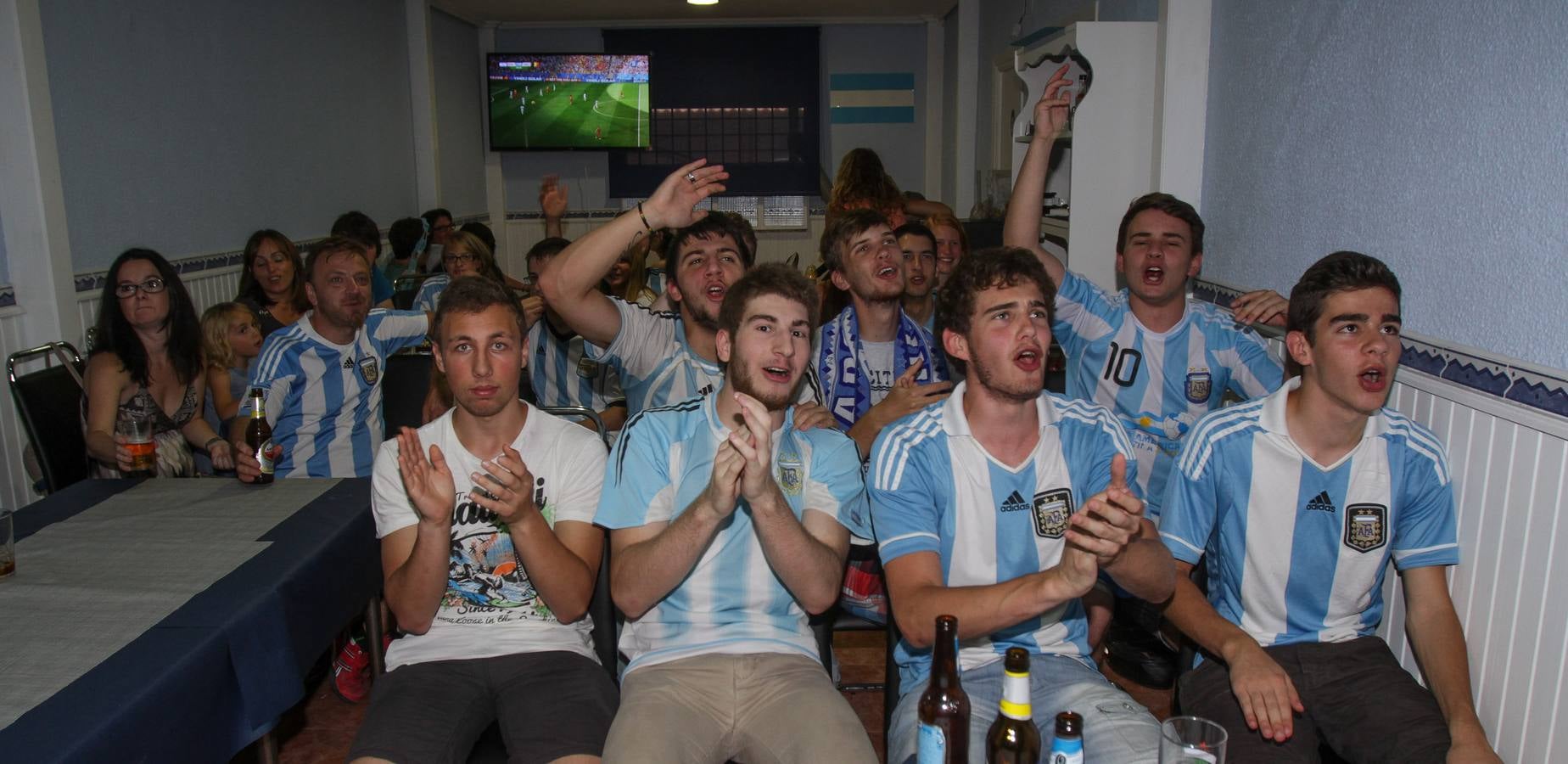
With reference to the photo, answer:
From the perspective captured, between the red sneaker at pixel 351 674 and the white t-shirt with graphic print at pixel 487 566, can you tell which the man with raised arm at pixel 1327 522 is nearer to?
the white t-shirt with graphic print at pixel 487 566

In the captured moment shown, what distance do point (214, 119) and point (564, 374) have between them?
10.8 feet

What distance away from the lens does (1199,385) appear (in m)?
2.89

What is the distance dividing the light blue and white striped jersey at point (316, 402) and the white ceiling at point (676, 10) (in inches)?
248

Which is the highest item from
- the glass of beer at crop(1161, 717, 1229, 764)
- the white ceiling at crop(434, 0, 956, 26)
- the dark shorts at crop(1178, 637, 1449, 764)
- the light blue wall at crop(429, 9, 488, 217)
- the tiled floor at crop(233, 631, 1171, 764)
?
the white ceiling at crop(434, 0, 956, 26)

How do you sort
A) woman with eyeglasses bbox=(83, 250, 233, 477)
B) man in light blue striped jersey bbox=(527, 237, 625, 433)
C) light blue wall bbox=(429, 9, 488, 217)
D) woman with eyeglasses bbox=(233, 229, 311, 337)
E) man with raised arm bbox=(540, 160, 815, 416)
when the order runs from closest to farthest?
1. man with raised arm bbox=(540, 160, 815, 416)
2. woman with eyeglasses bbox=(83, 250, 233, 477)
3. man in light blue striped jersey bbox=(527, 237, 625, 433)
4. woman with eyeglasses bbox=(233, 229, 311, 337)
5. light blue wall bbox=(429, 9, 488, 217)

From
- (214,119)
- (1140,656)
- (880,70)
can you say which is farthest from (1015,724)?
(880,70)

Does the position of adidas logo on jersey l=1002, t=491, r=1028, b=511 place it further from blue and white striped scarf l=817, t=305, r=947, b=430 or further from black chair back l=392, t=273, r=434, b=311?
black chair back l=392, t=273, r=434, b=311

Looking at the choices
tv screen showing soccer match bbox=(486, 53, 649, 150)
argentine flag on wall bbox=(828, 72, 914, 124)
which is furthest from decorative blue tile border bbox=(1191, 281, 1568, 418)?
tv screen showing soccer match bbox=(486, 53, 649, 150)

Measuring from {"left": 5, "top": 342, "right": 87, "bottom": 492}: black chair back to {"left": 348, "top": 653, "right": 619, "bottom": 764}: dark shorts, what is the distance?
5.78 ft

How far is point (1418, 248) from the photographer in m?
2.29

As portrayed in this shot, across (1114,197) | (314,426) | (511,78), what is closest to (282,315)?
(314,426)

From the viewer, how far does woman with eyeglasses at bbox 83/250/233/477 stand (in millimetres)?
2992

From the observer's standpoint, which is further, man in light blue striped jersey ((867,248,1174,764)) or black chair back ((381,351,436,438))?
black chair back ((381,351,436,438))

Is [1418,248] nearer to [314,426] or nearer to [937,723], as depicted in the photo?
[937,723]
